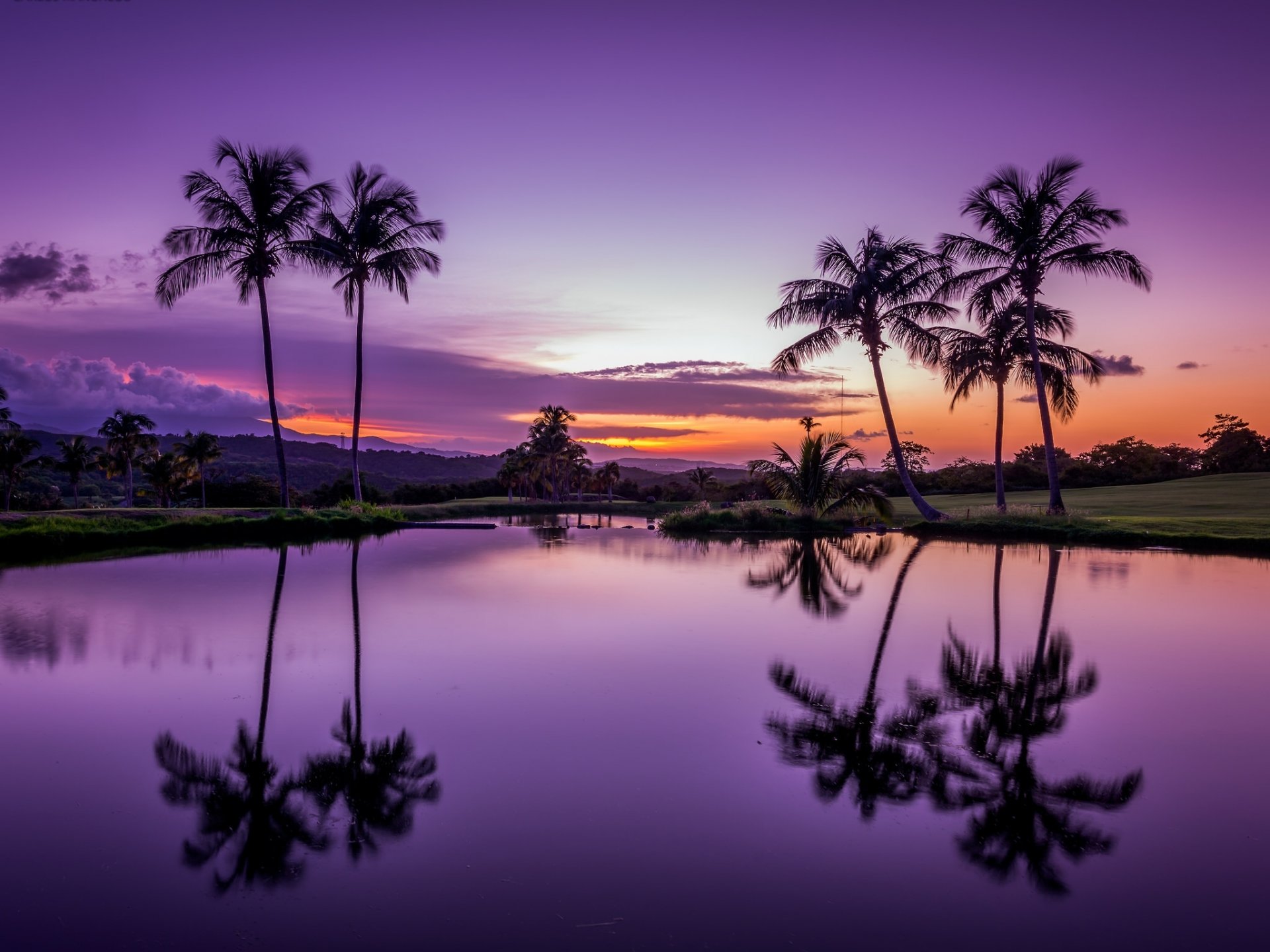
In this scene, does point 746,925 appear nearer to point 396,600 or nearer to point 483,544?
point 396,600

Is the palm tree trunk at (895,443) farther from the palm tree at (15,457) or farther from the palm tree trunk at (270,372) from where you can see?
the palm tree at (15,457)

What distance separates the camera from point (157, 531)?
18.0 m

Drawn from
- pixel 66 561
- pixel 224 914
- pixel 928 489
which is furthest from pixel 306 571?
pixel 928 489

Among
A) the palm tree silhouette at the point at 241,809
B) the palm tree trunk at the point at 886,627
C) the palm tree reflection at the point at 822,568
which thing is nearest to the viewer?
the palm tree silhouette at the point at 241,809

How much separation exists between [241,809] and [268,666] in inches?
127

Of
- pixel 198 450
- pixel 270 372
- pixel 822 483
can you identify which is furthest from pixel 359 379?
pixel 198 450

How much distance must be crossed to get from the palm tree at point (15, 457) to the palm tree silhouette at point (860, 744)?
54154 millimetres

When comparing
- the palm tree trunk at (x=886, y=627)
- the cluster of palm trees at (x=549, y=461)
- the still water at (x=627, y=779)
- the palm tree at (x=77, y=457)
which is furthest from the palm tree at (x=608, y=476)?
the still water at (x=627, y=779)

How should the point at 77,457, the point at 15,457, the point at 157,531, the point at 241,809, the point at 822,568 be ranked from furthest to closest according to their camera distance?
the point at 77,457 → the point at 15,457 → the point at 157,531 → the point at 822,568 → the point at 241,809

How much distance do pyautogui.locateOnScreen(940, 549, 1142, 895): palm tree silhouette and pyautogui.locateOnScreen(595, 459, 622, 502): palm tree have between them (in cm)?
6171

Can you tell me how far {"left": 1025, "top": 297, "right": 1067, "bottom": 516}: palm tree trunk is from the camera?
915 inches

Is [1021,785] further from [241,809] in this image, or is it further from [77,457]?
[77,457]

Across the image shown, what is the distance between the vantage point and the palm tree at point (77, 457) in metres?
51.5

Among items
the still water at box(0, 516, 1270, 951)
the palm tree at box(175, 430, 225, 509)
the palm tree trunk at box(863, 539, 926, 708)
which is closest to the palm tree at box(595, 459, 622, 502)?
the palm tree at box(175, 430, 225, 509)
